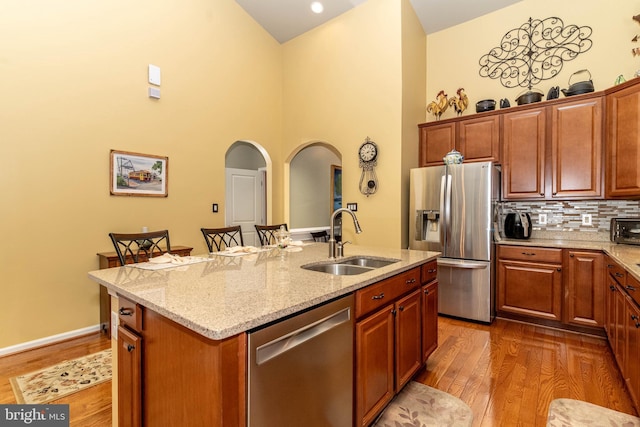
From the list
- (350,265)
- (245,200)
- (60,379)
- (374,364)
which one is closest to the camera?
(374,364)

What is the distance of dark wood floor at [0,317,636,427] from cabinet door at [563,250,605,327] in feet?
0.65

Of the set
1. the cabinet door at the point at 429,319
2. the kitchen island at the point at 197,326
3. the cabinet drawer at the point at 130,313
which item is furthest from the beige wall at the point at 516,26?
the cabinet drawer at the point at 130,313

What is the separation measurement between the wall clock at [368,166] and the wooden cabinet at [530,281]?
5.26 feet

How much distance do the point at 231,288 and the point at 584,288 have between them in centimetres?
328

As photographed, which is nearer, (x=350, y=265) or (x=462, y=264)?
(x=350, y=265)

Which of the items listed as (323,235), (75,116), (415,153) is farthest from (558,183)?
(75,116)

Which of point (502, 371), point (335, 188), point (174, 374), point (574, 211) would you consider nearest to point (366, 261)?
point (502, 371)

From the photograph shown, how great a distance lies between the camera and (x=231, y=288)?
1.38m

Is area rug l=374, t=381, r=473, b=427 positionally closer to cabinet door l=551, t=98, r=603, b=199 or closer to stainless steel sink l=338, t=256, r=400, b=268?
stainless steel sink l=338, t=256, r=400, b=268

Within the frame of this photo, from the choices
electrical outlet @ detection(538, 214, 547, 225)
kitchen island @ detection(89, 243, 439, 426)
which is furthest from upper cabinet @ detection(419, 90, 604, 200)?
kitchen island @ detection(89, 243, 439, 426)

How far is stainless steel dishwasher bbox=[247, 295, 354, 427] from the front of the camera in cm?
→ 103

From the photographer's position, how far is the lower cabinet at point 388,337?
1.55m

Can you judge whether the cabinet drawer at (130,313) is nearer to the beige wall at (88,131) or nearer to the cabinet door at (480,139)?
the beige wall at (88,131)

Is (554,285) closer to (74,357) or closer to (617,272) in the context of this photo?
(617,272)
